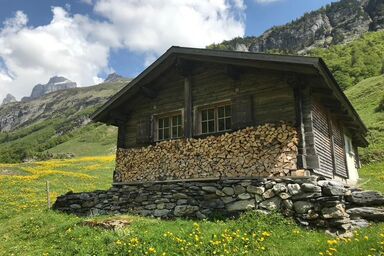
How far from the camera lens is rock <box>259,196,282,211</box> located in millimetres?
11520

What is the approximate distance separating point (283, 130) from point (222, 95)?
3.29m

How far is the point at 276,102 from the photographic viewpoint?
44.8ft

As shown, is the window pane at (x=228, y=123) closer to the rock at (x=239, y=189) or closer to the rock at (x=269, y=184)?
the rock at (x=239, y=189)

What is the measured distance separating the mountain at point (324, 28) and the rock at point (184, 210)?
Result: 16328 cm

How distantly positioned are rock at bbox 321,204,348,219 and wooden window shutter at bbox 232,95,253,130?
4.55 meters

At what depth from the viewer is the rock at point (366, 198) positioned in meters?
10.4

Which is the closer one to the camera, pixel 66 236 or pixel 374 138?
pixel 66 236

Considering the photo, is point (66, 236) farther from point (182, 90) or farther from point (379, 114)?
point (379, 114)

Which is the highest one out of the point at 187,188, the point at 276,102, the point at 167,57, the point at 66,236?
the point at 167,57

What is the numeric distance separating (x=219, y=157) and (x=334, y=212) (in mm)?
4982

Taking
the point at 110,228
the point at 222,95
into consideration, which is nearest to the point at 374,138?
the point at 222,95

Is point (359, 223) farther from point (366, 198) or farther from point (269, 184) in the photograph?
point (269, 184)

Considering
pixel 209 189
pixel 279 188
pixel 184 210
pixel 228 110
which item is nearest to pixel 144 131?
pixel 228 110

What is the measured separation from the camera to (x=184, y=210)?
42.9 ft
